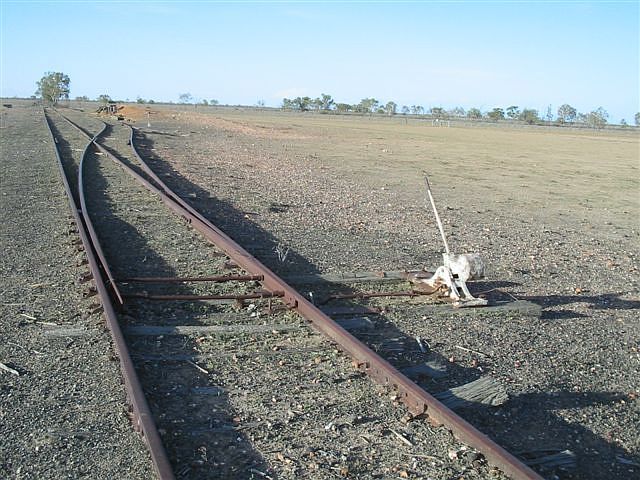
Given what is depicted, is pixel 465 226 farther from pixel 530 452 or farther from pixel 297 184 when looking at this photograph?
pixel 530 452

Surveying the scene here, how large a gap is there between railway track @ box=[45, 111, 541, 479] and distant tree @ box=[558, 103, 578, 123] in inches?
6451

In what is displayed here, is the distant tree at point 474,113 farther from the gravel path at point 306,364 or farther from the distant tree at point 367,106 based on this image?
the gravel path at point 306,364

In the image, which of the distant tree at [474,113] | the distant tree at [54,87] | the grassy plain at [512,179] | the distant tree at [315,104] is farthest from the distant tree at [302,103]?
the grassy plain at [512,179]

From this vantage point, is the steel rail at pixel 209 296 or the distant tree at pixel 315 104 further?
the distant tree at pixel 315 104

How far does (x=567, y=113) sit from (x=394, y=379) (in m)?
169

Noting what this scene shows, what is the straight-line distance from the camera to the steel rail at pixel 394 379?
3.66 m

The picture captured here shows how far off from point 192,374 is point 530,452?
2208 mm

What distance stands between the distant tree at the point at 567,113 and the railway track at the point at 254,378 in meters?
164

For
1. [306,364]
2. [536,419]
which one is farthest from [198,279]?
[536,419]

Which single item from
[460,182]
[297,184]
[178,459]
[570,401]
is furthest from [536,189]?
[178,459]

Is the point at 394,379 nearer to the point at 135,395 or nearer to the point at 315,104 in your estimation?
the point at 135,395

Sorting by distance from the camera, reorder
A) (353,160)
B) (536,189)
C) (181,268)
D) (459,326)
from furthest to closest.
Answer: (353,160)
(536,189)
(181,268)
(459,326)

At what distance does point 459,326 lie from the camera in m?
6.14

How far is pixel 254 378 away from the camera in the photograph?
4.81 m
